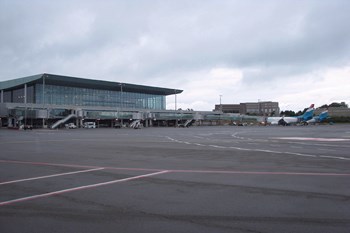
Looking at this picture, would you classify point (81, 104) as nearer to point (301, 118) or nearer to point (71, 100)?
point (71, 100)

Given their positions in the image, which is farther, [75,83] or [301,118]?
[301,118]

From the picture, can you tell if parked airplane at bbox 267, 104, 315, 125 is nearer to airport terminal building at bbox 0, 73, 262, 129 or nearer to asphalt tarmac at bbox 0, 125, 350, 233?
airport terminal building at bbox 0, 73, 262, 129

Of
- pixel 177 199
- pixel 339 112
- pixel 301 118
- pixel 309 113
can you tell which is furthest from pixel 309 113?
pixel 177 199

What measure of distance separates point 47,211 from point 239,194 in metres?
4.39

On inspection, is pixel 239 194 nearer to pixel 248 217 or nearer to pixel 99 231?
pixel 248 217

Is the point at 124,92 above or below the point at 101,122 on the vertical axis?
above

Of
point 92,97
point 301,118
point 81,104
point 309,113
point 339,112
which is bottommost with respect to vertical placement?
point 301,118

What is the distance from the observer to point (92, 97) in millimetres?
126875

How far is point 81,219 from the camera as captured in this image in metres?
5.94

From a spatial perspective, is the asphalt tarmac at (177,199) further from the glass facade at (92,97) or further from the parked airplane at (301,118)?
the parked airplane at (301,118)

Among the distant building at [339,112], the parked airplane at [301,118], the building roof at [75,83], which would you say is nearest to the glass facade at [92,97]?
the building roof at [75,83]

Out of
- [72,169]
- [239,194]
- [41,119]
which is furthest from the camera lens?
[41,119]

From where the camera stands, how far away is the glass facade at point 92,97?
112050 mm

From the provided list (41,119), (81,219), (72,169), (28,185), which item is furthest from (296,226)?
(41,119)
